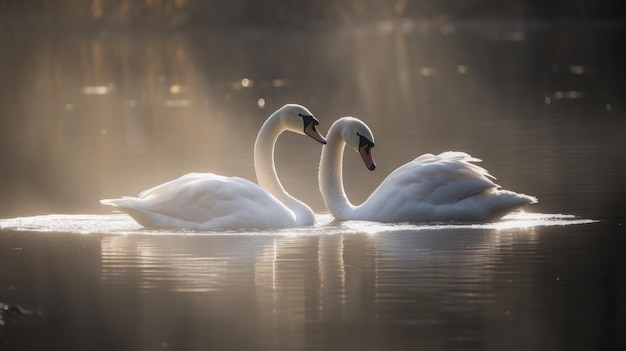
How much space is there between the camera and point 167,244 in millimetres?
12883

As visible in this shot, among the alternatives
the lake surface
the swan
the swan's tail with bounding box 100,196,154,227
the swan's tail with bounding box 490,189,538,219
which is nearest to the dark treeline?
the lake surface

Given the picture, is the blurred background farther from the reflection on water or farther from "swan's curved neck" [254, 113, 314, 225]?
the reflection on water

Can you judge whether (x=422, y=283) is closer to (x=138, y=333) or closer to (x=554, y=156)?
(x=138, y=333)

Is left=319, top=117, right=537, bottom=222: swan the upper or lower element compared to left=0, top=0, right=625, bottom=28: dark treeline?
lower

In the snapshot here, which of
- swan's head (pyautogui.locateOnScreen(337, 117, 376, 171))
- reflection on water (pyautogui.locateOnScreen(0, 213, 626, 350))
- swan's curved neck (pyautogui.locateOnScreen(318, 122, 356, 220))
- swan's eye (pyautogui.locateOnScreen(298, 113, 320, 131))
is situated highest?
swan's eye (pyautogui.locateOnScreen(298, 113, 320, 131))

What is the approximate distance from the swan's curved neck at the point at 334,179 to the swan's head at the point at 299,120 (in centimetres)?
18

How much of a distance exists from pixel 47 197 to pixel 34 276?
4.85m

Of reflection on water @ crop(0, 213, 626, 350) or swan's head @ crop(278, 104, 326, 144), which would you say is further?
swan's head @ crop(278, 104, 326, 144)

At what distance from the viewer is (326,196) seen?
48.7ft

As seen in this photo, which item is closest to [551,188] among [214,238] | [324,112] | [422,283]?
[214,238]

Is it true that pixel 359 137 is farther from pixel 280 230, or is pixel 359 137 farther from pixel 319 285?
pixel 319 285

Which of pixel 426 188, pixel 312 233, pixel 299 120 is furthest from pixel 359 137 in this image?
pixel 312 233

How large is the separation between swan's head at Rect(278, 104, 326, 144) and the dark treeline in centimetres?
3804

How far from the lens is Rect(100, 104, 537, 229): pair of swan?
44.7ft
